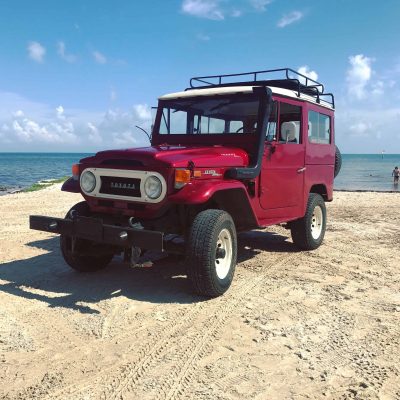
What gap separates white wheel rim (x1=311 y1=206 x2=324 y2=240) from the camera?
7.57 m

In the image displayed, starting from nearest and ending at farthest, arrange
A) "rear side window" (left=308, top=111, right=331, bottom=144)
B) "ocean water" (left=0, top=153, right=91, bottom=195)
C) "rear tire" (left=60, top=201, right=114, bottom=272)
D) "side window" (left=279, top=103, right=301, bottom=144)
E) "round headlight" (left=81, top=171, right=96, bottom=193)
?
"round headlight" (left=81, top=171, right=96, bottom=193) → "rear tire" (left=60, top=201, right=114, bottom=272) → "side window" (left=279, top=103, right=301, bottom=144) → "rear side window" (left=308, top=111, right=331, bottom=144) → "ocean water" (left=0, top=153, right=91, bottom=195)

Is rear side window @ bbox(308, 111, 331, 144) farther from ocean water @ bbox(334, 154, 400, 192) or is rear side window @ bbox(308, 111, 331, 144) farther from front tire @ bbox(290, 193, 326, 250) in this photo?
ocean water @ bbox(334, 154, 400, 192)

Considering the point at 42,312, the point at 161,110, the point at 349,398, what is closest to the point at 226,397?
the point at 349,398

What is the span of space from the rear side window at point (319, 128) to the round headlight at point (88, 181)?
11.6 ft

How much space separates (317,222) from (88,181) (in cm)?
427

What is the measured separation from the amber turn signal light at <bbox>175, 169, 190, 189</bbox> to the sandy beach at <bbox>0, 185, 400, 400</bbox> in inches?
51.2

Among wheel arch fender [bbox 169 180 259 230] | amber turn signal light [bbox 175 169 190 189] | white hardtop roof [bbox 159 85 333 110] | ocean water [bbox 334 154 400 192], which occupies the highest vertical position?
white hardtop roof [bbox 159 85 333 110]

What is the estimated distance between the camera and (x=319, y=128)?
7.25 m

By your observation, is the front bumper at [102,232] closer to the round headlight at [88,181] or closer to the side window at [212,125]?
the round headlight at [88,181]

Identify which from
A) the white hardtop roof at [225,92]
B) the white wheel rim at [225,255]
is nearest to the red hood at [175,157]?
the white wheel rim at [225,255]

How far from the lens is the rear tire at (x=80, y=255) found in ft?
18.1

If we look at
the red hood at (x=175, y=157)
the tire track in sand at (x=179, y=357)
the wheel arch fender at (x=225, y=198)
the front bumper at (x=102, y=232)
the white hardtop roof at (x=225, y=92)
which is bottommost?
the tire track in sand at (x=179, y=357)

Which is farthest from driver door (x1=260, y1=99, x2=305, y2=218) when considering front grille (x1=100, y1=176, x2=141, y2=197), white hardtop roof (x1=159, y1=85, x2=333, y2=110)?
front grille (x1=100, y1=176, x2=141, y2=197)

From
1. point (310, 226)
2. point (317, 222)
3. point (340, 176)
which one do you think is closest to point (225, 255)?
point (310, 226)
